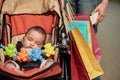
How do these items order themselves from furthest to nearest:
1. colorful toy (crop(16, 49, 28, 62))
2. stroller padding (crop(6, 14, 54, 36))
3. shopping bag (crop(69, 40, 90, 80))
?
stroller padding (crop(6, 14, 54, 36)) → colorful toy (crop(16, 49, 28, 62)) → shopping bag (crop(69, 40, 90, 80))

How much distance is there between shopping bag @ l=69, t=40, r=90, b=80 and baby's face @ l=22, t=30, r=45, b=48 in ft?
1.19

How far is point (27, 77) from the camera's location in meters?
2.45

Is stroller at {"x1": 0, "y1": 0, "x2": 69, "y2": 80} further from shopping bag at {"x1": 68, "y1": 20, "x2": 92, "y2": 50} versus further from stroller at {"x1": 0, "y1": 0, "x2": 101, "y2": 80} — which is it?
shopping bag at {"x1": 68, "y1": 20, "x2": 92, "y2": 50}

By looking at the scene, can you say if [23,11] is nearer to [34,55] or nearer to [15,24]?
[15,24]

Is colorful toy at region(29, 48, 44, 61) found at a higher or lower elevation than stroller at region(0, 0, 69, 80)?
lower

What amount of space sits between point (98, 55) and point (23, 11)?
28.8 inches

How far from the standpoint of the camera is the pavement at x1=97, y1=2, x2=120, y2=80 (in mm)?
4466

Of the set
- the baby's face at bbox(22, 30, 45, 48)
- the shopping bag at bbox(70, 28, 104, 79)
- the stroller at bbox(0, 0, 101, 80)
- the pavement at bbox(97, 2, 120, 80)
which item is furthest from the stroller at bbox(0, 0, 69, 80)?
the pavement at bbox(97, 2, 120, 80)

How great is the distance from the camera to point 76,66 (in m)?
2.71

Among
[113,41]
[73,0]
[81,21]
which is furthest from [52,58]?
[113,41]

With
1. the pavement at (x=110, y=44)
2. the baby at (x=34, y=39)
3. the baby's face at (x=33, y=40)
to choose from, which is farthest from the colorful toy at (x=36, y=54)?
Result: the pavement at (x=110, y=44)

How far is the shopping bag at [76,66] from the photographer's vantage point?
2.62m

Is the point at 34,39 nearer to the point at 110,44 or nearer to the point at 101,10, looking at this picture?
the point at 101,10

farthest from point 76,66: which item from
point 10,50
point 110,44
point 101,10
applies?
point 110,44
